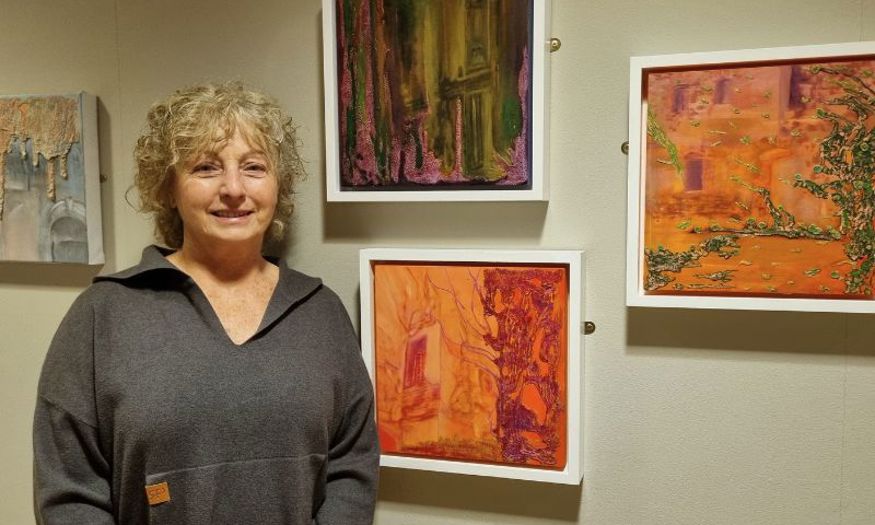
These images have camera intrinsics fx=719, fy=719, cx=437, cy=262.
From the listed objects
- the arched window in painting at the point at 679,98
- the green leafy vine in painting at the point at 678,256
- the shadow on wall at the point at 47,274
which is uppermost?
the arched window in painting at the point at 679,98

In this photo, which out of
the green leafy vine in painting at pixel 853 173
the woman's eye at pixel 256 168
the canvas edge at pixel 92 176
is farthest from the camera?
the canvas edge at pixel 92 176

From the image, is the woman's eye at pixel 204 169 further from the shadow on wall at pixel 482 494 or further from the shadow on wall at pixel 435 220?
the shadow on wall at pixel 482 494

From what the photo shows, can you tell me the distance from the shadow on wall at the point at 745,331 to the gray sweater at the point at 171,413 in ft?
1.64

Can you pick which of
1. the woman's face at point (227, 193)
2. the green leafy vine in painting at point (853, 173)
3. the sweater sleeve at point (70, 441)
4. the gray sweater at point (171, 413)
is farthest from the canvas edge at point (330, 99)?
the green leafy vine in painting at point (853, 173)

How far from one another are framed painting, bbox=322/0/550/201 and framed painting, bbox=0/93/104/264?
1.61ft

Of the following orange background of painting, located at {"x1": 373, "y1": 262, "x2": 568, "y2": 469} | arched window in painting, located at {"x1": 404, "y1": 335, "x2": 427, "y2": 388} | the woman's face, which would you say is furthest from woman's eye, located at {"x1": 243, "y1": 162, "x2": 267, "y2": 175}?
arched window in painting, located at {"x1": 404, "y1": 335, "x2": 427, "y2": 388}

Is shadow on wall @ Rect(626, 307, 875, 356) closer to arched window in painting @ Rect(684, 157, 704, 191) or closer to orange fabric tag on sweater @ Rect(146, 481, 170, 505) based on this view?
arched window in painting @ Rect(684, 157, 704, 191)

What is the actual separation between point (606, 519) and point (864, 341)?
47cm

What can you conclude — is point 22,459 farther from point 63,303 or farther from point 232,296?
point 232,296

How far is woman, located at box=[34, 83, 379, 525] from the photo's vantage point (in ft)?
3.33

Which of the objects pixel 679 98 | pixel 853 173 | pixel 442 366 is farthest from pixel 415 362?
pixel 853 173

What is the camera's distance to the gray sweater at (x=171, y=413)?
1009 millimetres

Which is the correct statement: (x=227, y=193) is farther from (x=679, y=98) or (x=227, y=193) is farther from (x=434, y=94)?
(x=679, y=98)

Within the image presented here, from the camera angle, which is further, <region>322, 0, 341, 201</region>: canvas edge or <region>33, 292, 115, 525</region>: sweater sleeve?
<region>322, 0, 341, 201</region>: canvas edge
